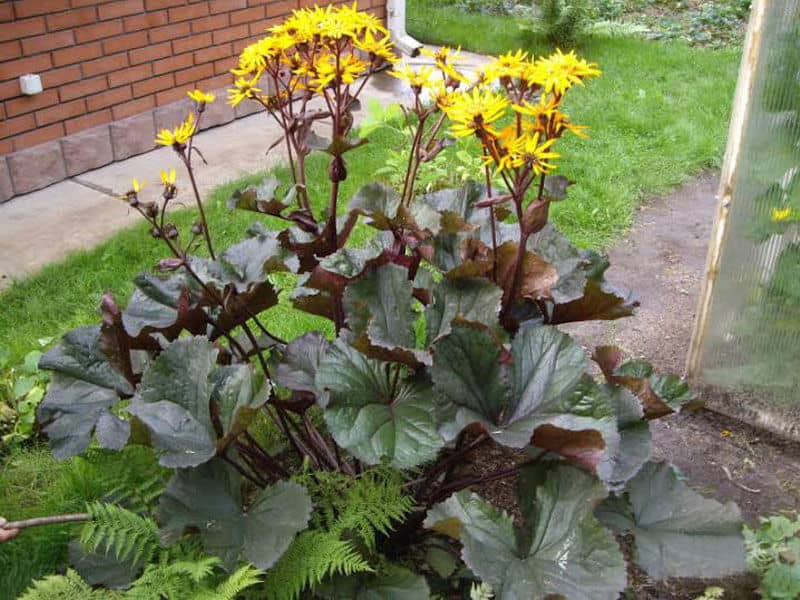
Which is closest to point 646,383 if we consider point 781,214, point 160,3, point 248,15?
point 781,214

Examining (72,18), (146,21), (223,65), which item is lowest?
(223,65)

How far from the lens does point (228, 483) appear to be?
200 centimetres

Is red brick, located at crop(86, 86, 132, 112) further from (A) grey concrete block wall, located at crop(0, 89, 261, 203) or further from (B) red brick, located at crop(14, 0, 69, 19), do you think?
(B) red brick, located at crop(14, 0, 69, 19)

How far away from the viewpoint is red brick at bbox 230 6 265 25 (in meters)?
6.48

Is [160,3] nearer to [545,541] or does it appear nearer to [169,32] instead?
[169,32]

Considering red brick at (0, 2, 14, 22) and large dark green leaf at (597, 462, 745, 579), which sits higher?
red brick at (0, 2, 14, 22)

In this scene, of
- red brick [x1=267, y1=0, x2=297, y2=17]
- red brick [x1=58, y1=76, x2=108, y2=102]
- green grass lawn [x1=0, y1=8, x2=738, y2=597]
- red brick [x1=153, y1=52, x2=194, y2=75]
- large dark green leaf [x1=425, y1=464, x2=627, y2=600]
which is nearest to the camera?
large dark green leaf [x1=425, y1=464, x2=627, y2=600]

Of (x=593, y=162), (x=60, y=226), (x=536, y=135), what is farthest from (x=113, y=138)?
(x=536, y=135)

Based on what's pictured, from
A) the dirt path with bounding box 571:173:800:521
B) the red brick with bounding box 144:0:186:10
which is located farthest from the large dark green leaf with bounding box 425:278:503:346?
the red brick with bounding box 144:0:186:10

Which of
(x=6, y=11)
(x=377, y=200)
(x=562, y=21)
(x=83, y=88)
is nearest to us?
(x=377, y=200)

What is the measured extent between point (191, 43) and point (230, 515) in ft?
16.5

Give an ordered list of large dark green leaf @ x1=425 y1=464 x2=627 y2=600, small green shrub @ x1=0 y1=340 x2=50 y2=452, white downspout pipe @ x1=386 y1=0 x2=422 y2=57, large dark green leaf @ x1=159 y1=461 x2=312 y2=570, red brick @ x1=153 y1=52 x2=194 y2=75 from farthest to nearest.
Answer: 1. white downspout pipe @ x1=386 y1=0 x2=422 y2=57
2. red brick @ x1=153 y1=52 x2=194 y2=75
3. small green shrub @ x1=0 y1=340 x2=50 y2=452
4. large dark green leaf @ x1=159 y1=461 x2=312 y2=570
5. large dark green leaf @ x1=425 y1=464 x2=627 y2=600

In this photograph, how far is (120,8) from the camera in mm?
5598

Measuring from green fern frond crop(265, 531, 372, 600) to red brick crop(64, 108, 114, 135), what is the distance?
168 inches
